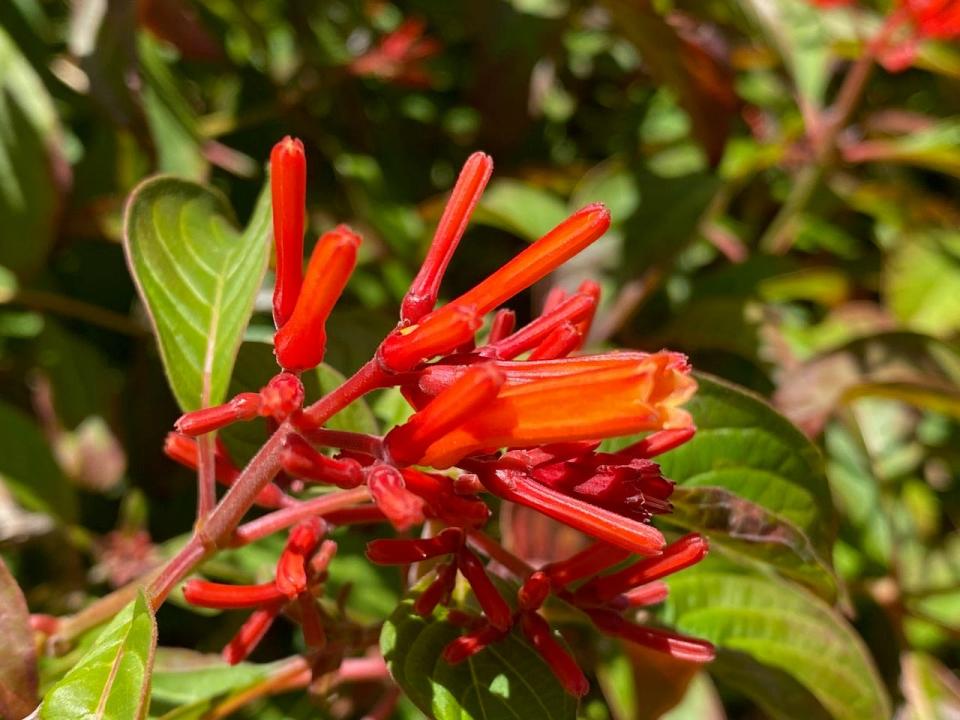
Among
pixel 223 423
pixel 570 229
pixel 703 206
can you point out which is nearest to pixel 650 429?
pixel 570 229

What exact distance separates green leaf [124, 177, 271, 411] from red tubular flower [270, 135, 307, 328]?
0.17 meters

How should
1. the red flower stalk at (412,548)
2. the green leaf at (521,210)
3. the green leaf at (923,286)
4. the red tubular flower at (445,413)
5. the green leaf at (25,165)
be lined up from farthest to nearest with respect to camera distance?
the green leaf at (923,286) → the green leaf at (521,210) → the green leaf at (25,165) → the red flower stalk at (412,548) → the red tubular flower at (445,413)

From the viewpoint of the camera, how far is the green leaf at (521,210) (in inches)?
56.4

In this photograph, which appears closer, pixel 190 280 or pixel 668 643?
pixel 668 643

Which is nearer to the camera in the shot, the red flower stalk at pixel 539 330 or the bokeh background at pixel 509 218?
the red flower stalk at pixel 539 330

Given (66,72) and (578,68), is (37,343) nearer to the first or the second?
(66,72)

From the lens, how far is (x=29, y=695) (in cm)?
71

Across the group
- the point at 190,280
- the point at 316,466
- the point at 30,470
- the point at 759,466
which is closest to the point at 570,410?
the point at 316,466

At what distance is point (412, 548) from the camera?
A: 69 cm

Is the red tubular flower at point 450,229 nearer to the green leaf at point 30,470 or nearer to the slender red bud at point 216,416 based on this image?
the slender red bud at point 216,416

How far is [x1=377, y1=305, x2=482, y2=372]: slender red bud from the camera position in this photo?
1.97ft

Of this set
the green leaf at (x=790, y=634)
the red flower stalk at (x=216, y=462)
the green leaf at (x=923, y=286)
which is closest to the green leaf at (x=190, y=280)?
the red flower stalk at (x=216, y=462)

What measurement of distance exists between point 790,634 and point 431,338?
0.56 m

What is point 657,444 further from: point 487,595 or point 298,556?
point 298,556
